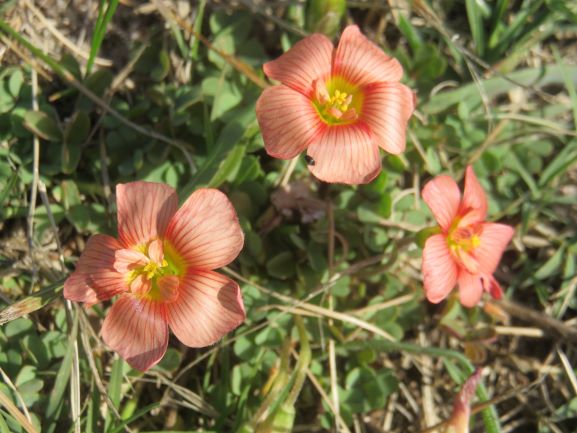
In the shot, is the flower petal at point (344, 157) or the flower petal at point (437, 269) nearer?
the flower petal at point (344, 157)

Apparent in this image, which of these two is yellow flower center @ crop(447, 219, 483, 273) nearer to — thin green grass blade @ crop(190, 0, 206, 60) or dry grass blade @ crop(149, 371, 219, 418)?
dry grass blade @ crop(149, 371, 219, 418)

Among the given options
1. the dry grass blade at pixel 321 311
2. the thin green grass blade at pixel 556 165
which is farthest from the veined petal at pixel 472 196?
the thin green grass blade at pixel 556 165

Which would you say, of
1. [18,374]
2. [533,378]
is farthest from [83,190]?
[533,378]

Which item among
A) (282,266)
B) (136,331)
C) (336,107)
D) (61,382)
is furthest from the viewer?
(282,266)

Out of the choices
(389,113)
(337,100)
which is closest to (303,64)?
(337,100)

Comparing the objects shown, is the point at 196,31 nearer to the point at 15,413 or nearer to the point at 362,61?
the point at 362,61

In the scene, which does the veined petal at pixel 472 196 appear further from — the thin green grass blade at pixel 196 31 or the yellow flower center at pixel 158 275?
the thin green grass blade at pixel 196 31
